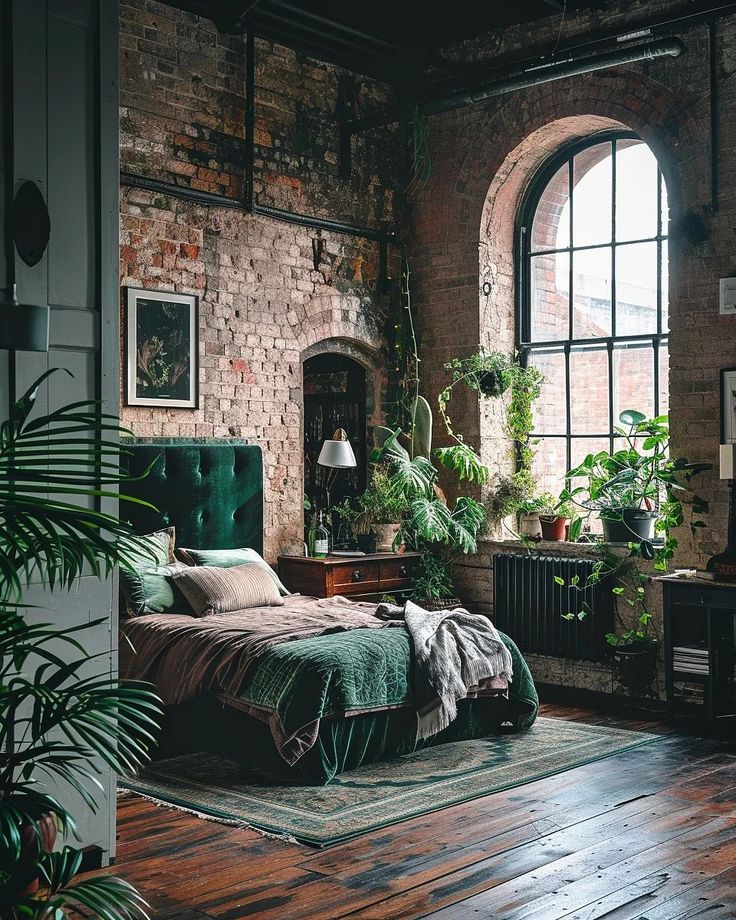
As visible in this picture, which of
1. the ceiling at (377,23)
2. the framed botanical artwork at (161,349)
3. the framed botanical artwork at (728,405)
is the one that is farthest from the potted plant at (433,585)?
the ceiling at (377,23)

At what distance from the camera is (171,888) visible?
3941 mm

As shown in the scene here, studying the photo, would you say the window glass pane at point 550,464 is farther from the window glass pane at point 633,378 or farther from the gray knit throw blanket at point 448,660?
the gray knit throw blanket at point 448,660

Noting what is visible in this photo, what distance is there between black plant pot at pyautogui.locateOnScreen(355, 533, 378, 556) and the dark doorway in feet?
2.13

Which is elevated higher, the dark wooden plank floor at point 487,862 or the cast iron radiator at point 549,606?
the cast iron radiator at point 549,606

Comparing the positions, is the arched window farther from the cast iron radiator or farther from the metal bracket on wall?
the metal bracket on wall

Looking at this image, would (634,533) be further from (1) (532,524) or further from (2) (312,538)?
(2) (312,538)

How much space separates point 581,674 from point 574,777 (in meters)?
2.17

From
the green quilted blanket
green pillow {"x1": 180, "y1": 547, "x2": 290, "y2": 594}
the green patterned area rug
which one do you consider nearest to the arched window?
green pillow {"x1": 180, "y1": 547, "x2": 290, "y2": 594}

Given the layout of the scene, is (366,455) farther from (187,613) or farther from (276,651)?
(276,651)

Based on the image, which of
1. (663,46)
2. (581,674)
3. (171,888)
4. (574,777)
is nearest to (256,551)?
(581,674)

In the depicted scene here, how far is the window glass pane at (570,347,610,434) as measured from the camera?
307 inches

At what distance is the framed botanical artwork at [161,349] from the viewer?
6.80 m

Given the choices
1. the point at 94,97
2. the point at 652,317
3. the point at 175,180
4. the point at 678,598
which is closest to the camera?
the point at 94,97

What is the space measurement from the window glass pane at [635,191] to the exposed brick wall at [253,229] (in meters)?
1.85
